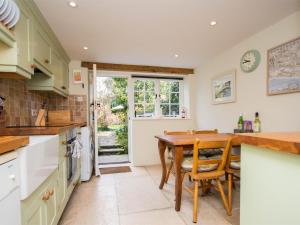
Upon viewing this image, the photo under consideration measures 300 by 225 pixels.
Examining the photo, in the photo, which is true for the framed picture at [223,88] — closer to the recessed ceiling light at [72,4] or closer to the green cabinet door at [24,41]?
the recessed ceiling light at [72,4]

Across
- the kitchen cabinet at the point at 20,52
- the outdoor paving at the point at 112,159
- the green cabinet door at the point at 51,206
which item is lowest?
→ the outdoor paving at the point at 112,159

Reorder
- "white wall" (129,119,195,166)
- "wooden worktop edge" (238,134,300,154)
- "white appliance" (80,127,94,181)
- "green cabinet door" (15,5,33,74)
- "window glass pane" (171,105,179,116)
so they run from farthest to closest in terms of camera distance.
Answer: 1. "window glass pane" (171,105,179,116)
2. "white wall" (129,119,195,166)
3. "white appliance" (80,127,94,181)
4. "green cabinet door" (15,5,33,74)
5. "wooden worktop edge" (238,134,300,154)

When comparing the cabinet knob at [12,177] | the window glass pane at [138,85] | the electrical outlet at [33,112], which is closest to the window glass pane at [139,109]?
the window glass pane at [138,85]

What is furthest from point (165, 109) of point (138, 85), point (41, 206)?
point (41, 206)

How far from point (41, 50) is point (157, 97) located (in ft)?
8.27

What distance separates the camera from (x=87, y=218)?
5.91 feet

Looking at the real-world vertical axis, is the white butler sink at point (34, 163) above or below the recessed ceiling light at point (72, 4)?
below

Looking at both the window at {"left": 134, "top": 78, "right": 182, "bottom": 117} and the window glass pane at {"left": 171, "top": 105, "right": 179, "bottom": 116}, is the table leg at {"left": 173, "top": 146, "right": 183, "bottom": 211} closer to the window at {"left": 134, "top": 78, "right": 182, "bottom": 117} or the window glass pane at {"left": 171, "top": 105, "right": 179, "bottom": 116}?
the window at {"left": 134, "top": 78, "right": 182, "bottom": 117}

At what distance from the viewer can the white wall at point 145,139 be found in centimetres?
367

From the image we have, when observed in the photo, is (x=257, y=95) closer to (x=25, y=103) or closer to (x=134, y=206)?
(x=134, y=206)

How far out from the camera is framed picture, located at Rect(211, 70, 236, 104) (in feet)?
9.18

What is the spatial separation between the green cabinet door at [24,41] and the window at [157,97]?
244 centimetres

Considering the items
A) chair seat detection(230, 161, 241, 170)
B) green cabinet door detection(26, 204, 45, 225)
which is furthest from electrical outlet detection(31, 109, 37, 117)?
chair seat detection(230, 161, 241, 170)

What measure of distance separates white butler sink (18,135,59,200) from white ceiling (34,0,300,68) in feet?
4.36
